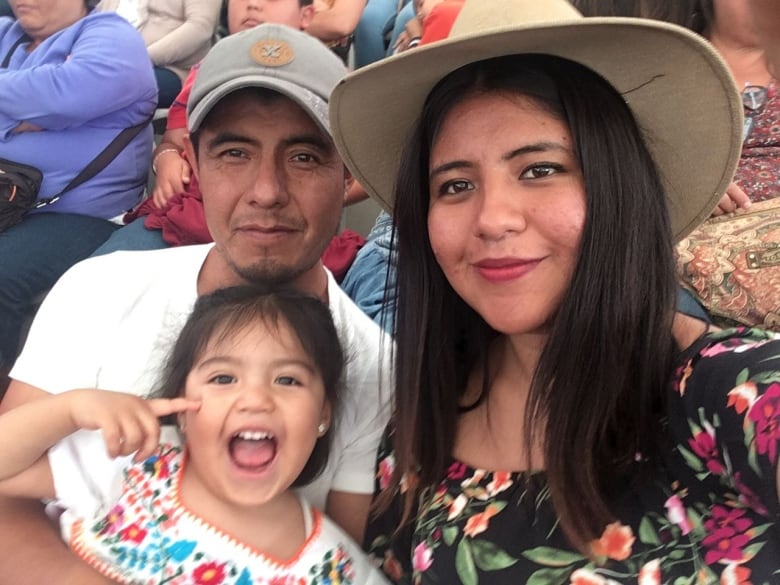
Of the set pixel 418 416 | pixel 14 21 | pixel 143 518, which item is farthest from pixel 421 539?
pixel 14 21

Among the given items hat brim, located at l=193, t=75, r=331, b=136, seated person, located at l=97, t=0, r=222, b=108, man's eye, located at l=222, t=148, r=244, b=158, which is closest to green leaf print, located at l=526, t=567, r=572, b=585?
hat brim, located at l=193, t=75, r=331, b=136

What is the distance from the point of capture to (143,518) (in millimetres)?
1150

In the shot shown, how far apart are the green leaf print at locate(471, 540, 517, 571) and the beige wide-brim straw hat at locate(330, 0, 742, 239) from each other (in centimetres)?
48

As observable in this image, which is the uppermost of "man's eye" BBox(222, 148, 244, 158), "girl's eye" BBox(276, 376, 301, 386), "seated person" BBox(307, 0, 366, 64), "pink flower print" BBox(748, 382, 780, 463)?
"seated person" BBox(307, 0, 366, 64)

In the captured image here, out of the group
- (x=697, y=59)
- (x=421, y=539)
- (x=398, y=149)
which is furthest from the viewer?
(x=398, y=149)

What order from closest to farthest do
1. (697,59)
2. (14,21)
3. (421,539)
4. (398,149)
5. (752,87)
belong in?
(697,59) < (421,539) < (398,149) < (752,87) < (14,21)

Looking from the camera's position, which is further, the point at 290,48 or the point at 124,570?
the point at 290,48

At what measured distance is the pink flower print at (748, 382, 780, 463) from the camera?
726mm

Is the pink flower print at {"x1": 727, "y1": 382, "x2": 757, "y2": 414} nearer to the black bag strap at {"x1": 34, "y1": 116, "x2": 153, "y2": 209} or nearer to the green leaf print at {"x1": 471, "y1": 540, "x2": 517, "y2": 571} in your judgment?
the green leaf print at {"x1": 471, "y1": 540, "x2": 517, "y2": 571}

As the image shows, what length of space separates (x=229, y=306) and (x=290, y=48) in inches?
21.0

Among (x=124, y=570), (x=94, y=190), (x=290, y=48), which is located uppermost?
(x=290, y=48)

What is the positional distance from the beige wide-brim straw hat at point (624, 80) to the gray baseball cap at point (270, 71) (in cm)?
23

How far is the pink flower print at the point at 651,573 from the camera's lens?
882mm

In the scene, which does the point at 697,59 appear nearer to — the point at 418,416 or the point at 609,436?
the point at 609,436
